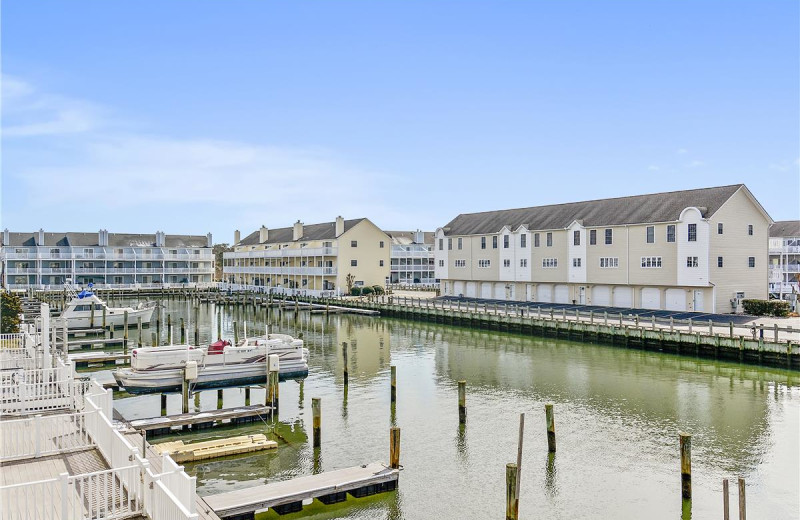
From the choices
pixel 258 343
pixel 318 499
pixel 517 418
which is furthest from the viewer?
pixel 258 343

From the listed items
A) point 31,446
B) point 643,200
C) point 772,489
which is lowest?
point 772,489

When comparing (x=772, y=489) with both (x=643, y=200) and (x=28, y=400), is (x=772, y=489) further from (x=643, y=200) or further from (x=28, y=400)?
(x=643, y=200)

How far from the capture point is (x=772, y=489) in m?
17.2

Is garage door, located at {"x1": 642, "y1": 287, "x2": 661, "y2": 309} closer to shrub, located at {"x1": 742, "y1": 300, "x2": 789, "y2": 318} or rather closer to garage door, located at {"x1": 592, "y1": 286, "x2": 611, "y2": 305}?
garage door, located at {"x1": 592, "y1": 286, "x2": 611, "y2": 305}

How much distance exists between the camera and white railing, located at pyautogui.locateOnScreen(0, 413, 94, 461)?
1286cm

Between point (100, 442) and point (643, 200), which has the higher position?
point (643, 200)

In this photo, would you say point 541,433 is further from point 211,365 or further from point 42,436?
point 42,436

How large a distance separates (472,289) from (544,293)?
11007 millimetres

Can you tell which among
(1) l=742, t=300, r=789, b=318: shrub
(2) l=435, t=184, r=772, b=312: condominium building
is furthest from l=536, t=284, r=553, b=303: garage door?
(1) l=742, t=300, r=789, b=318: shrub

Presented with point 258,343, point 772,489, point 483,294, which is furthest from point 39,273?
point 772,489

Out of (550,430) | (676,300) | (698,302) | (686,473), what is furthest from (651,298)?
(686,473)

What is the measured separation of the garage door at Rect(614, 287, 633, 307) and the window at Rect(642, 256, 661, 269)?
2.86 m

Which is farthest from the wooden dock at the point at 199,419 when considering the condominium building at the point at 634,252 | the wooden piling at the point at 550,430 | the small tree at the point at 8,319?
the condominium building at the point at 634,252

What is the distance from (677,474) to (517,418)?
7101mm
